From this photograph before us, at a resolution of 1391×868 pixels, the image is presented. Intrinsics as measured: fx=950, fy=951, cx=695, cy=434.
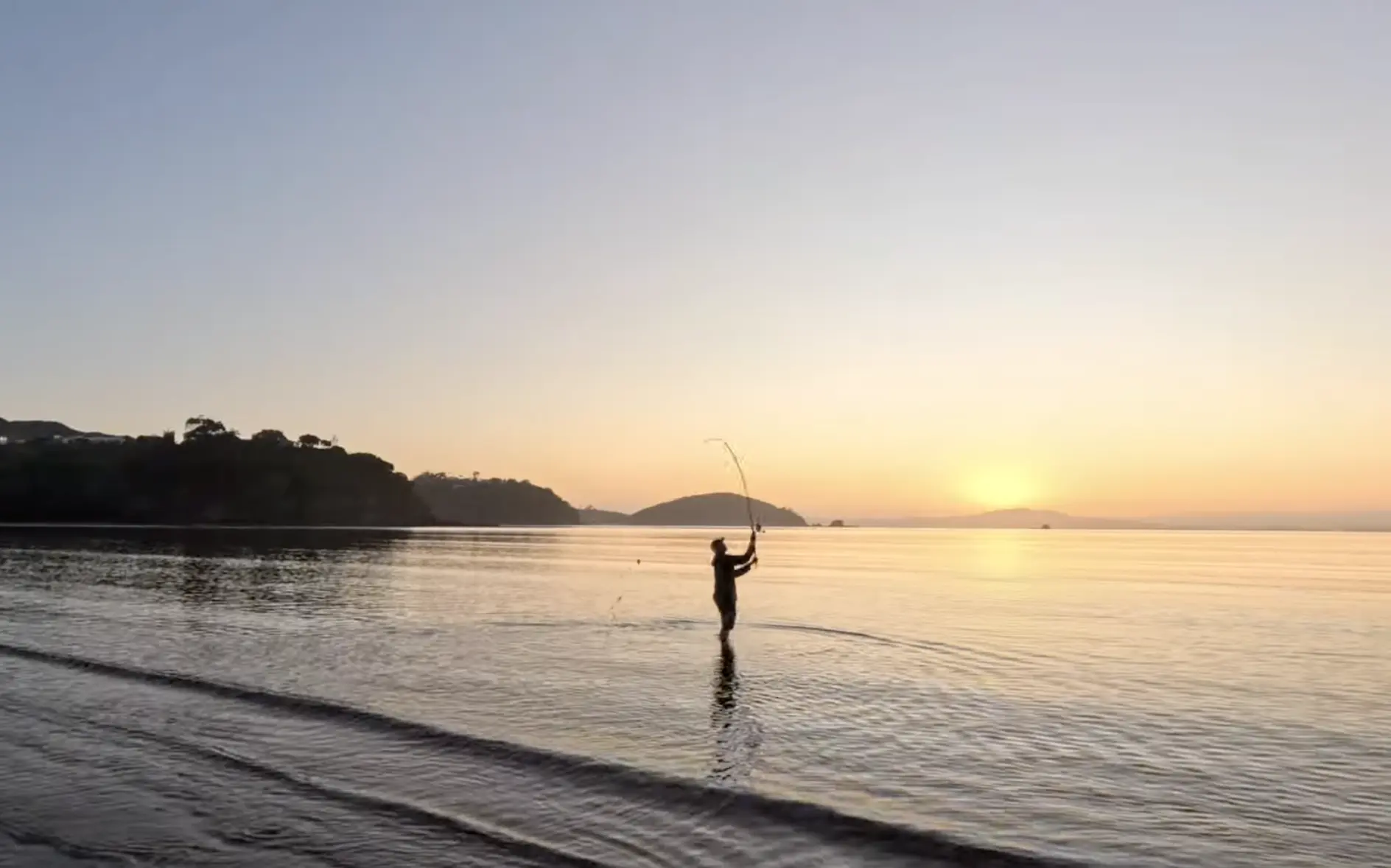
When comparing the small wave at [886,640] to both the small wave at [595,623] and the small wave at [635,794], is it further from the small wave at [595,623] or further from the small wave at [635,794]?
the small wave at [635,794]

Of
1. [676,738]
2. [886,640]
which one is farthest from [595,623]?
[676,738]

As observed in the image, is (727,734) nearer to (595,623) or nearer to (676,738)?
(676,738)

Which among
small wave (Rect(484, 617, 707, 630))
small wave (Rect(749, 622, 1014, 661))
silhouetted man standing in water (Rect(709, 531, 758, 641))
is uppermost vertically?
silhouetted man standing in water (Rect(709, 531, 758, 641))

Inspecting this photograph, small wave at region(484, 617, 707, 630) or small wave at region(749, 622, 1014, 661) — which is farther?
small wave at region(484, 617, 707, 630)

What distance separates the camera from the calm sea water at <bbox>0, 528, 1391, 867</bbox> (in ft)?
35.0

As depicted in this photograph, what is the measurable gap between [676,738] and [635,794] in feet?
10.7

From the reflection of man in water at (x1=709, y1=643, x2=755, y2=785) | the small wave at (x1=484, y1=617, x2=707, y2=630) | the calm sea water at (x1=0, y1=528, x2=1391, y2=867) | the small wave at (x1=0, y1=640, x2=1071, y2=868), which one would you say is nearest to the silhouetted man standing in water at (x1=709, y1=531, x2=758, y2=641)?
the calm sea water at (x1=0, y1=528, x2=1391, y2=867)

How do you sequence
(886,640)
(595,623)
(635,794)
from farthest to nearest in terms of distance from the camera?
(595,623) < (886,640) < (635,794)

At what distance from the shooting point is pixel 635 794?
40.5ft

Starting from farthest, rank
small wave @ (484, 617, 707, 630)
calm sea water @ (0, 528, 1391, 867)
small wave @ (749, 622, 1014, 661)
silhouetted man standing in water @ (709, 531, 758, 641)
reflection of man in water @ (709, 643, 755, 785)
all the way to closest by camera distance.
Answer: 1. small wave @ (484, 617, 707, 630)
2. small wave @ (749, 622, 1014, 661)
3. silhouetted man standing in water @ (709, 531, 758, 641)
4. reflection of man in water @ (709, 643, 755, 785)
5. calm sea water @ (0, 528, 1391, 867)

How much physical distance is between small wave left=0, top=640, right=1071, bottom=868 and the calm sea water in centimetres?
6

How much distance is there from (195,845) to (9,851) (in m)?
1.77

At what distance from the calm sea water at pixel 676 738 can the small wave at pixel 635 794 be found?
0.06 meters

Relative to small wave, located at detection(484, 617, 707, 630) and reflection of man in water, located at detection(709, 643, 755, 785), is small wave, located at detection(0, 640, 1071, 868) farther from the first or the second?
small wave, located at detection(484, 617, 707, 630)
